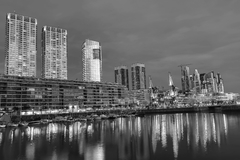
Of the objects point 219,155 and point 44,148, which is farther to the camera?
point 44,148

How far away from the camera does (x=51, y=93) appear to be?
153375mm

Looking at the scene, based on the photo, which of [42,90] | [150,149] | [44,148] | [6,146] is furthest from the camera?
[42,90]

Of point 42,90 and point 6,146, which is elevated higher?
point 42,90

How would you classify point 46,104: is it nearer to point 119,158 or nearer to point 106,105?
point 106,105

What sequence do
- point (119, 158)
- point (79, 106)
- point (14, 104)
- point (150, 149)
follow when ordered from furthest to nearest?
point (79, 106) → point (14, 104) → point (150, 149) → point (119, 158)

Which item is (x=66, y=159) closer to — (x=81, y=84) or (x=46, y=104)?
(x=46, y=104)

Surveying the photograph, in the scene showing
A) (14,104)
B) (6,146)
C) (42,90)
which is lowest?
(6,146)

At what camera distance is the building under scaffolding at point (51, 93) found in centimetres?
13038

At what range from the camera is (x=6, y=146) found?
46.5m

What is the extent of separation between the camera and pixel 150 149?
129 feet

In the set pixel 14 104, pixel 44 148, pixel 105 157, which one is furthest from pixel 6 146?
pixel 14 104

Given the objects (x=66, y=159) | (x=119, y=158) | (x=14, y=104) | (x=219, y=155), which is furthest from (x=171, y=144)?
(x=14, y=104)

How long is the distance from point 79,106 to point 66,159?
140 meters

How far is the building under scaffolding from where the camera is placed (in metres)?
130
